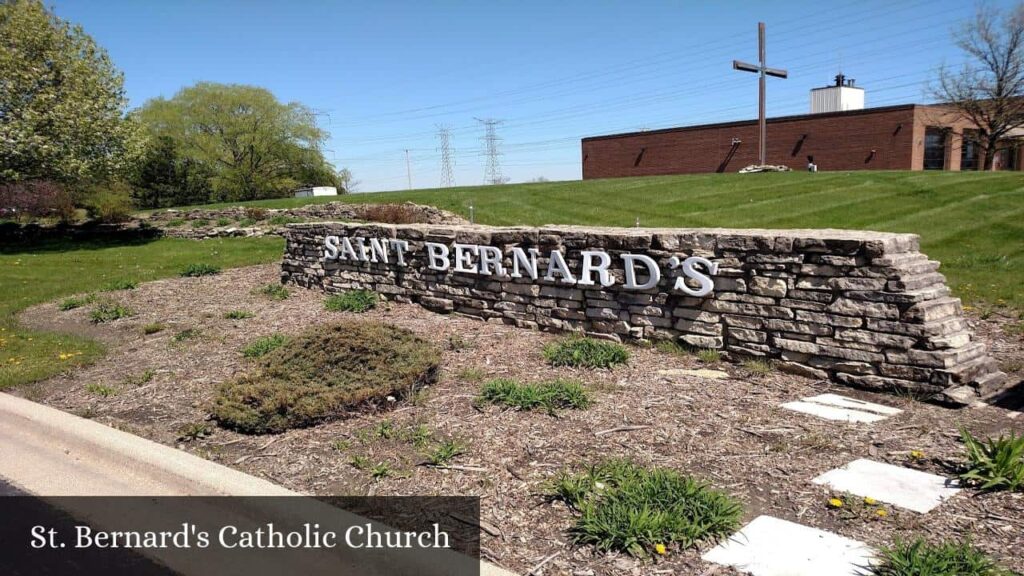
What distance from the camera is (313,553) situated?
151 inches

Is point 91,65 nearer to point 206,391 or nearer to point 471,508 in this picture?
point 206,391

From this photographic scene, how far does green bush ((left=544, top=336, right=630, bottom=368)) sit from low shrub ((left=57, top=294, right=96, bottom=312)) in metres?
8.16

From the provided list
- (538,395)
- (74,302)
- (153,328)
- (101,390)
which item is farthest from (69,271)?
(538,395)

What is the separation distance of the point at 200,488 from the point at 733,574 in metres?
3.23

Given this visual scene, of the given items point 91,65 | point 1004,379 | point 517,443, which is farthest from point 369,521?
point 91,65

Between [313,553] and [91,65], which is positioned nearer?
[313,553]

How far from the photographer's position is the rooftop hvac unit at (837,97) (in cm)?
3994

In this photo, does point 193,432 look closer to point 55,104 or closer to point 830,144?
point 55,104

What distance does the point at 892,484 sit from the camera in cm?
414

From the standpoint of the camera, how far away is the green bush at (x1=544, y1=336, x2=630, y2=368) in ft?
22.4

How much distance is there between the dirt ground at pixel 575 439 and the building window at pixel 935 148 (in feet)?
98.8

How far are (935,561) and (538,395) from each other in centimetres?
306

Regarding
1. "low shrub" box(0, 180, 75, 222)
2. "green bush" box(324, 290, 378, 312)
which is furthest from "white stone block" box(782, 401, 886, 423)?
"low shrub" box(0, 180, 75, 222)

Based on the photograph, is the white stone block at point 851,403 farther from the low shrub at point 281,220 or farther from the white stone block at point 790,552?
the low shrub at point 281,220
